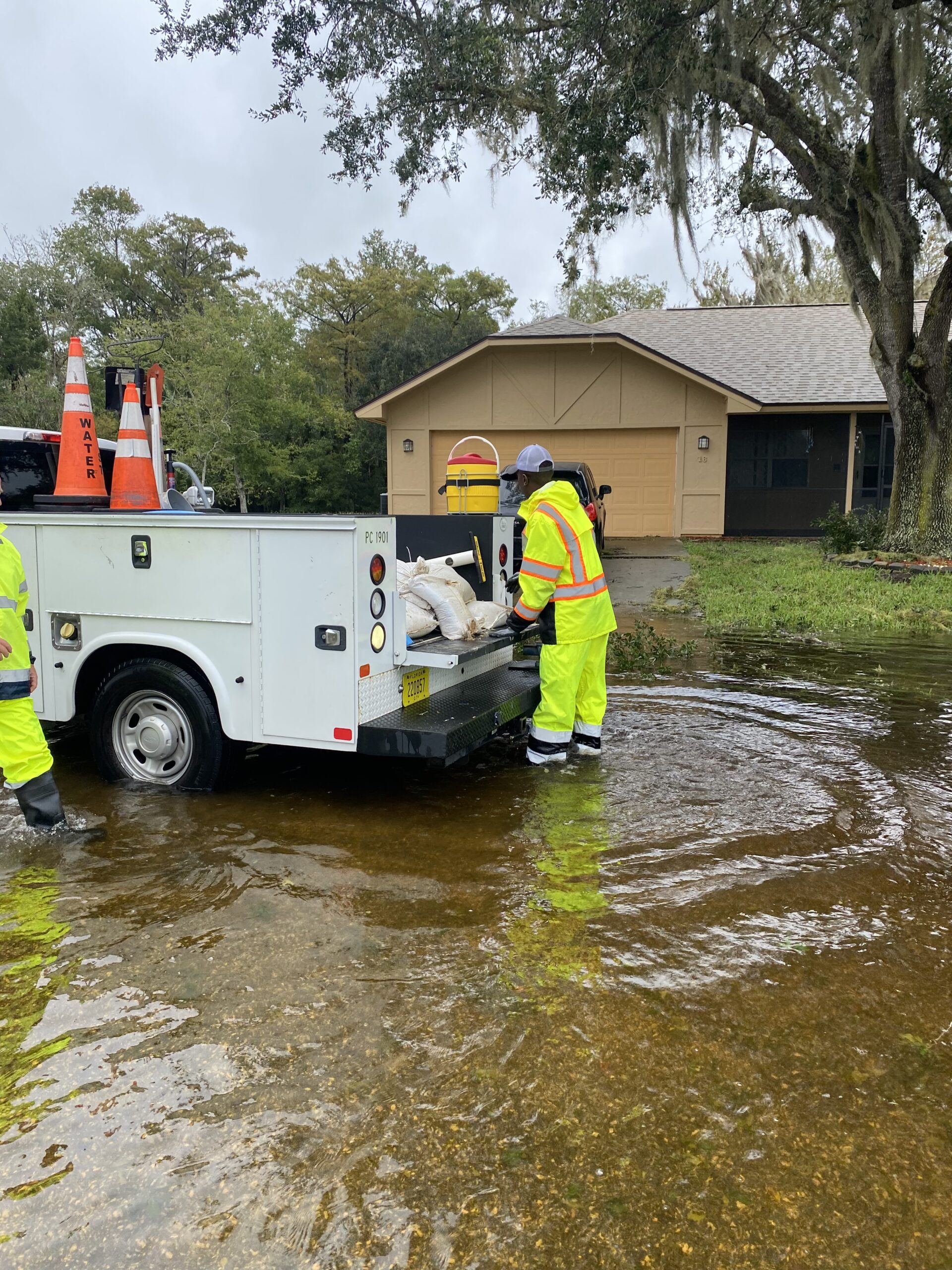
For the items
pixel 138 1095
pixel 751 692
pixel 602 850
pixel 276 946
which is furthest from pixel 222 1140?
pixel 751 692

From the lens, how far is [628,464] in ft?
74.0

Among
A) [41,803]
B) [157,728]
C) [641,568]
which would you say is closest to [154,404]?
[157,728]

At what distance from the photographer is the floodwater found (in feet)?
7.26

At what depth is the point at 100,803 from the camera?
5.01 m

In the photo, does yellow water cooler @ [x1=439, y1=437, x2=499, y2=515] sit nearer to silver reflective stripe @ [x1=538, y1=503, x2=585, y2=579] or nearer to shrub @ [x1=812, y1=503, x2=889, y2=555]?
silver reflective stripe @ [x1=538, y1=503, x2=585, y2=579]

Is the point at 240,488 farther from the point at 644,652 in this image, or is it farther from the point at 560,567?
the point at 560,567

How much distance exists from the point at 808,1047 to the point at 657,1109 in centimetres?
58

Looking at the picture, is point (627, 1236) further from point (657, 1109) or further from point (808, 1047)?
point (808, 1047)

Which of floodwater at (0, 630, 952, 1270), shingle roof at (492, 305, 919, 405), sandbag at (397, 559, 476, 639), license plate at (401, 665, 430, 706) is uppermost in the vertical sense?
shingle roof at (492, 305, 919, 405)

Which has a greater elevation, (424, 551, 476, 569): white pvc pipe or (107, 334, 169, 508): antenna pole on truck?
(107, 334, 169, 508): antenna pole on truck

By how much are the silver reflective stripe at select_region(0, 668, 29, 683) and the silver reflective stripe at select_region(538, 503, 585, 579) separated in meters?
2.82

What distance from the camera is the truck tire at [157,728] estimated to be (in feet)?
15.8

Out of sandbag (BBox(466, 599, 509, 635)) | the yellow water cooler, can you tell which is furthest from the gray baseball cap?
the yellow water cooler

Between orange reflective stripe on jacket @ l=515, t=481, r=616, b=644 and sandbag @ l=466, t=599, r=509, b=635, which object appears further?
sandbag @ l=466, t=599, r=509, b=635
